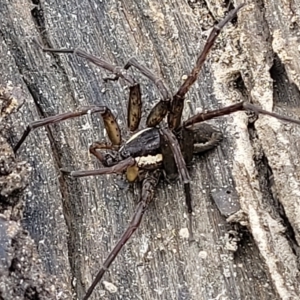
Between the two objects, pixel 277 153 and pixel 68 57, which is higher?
pixel 68 57

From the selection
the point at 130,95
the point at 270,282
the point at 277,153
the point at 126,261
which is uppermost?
the point at 130,95

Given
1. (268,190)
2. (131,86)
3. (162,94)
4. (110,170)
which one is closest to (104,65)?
(131,86)

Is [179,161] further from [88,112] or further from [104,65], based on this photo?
[104,65]

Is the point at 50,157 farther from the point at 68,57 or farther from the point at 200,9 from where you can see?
the point at 200,9

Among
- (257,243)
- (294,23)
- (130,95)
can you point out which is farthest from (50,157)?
(294,23)

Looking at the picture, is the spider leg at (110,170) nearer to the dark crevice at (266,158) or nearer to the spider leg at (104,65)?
the spider leg at (104,65)

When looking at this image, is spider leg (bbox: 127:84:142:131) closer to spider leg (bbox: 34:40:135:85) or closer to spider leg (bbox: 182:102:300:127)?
spider leg (bbox: 34:40:135:85)
